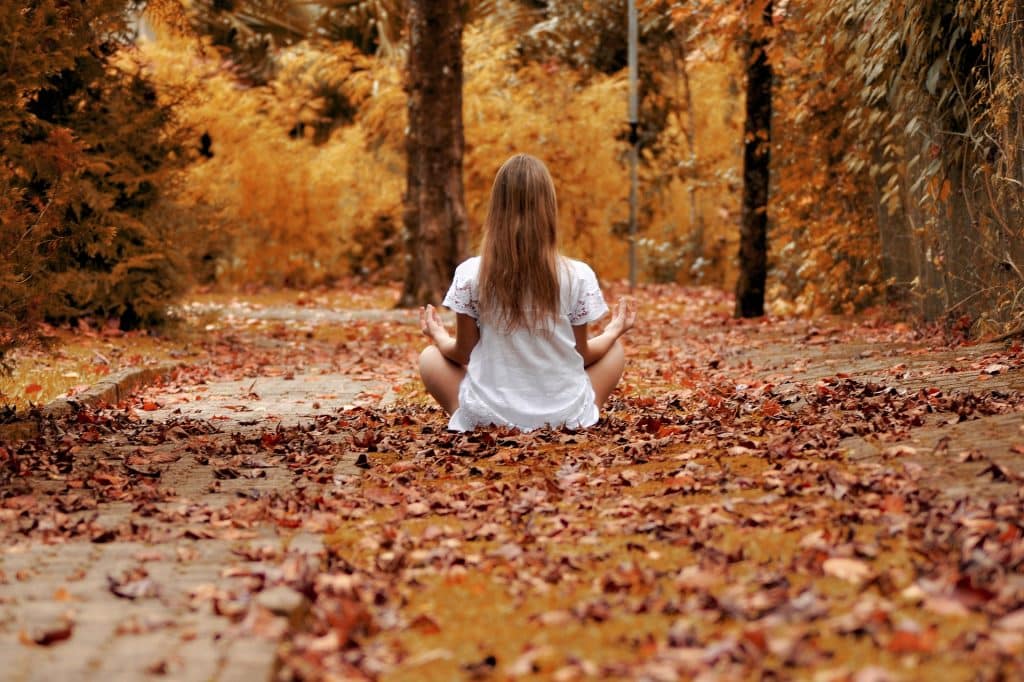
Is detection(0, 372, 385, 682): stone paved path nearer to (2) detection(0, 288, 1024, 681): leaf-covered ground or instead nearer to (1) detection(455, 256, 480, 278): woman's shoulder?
(2) detection(0, 288, 1024, 681): leaf-covered ground

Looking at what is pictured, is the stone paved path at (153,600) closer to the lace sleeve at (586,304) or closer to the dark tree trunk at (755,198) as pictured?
the lace sleeve at (586,304)

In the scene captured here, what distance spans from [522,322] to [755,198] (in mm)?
10422

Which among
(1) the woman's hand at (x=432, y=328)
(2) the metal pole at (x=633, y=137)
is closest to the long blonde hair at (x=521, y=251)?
(1) the woman's hand at (x=432, y=328)

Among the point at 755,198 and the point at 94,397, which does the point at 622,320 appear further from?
the point at 755,198

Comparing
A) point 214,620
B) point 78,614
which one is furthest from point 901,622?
point 78,614

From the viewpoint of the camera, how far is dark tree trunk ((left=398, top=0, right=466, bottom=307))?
19000mm

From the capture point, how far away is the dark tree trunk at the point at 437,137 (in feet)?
62.3

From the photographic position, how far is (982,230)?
32.5 ft

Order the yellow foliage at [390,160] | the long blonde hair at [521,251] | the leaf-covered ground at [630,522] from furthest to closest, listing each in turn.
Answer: the yellow foliage at [390,160] < the long blonde hair at [521,251] < the leaf-covered ground at [630,522]

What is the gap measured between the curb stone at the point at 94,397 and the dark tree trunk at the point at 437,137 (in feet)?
25.2

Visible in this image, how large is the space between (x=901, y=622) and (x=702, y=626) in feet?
1.85

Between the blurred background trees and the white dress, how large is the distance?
2.42 meters

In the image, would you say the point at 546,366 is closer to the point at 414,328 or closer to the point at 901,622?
the point at 901,622

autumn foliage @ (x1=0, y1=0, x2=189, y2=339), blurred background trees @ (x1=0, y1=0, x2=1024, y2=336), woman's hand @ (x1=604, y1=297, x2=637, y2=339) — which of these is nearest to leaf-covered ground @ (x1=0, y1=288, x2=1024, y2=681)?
woman's hand @ (x1=604, y1=297, x2=637, y2=339)
